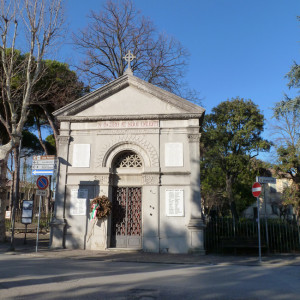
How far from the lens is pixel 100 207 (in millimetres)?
12891

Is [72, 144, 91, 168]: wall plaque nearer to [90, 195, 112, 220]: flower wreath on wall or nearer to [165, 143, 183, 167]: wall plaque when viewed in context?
[90, 195, 112, 220]: flower wreath on wall

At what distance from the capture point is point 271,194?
43.8 meters

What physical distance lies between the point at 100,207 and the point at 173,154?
3.81 metres

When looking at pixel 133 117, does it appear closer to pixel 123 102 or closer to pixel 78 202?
pixel 123 102

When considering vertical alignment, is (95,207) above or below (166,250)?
above

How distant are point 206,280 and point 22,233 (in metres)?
16.5

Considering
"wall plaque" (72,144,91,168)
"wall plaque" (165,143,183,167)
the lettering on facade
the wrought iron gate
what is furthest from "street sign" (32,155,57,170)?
"wall plaque" (165,143,183,167)

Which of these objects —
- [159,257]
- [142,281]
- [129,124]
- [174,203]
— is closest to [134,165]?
[129,124]

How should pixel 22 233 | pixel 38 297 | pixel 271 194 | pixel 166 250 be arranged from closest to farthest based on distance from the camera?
1. pixel 38 297
2. pixel 166 250
3. pixel 22 233
4. pixel 271 194

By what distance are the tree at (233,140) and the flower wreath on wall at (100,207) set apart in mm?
10921

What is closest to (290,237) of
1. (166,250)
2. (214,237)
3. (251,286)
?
(214,237)

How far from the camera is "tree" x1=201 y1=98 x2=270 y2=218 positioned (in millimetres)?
21391

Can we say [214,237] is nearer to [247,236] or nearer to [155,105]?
[247,236]

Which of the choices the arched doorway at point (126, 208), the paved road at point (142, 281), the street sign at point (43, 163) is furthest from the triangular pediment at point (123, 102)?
the paved road at point (142, 281)
